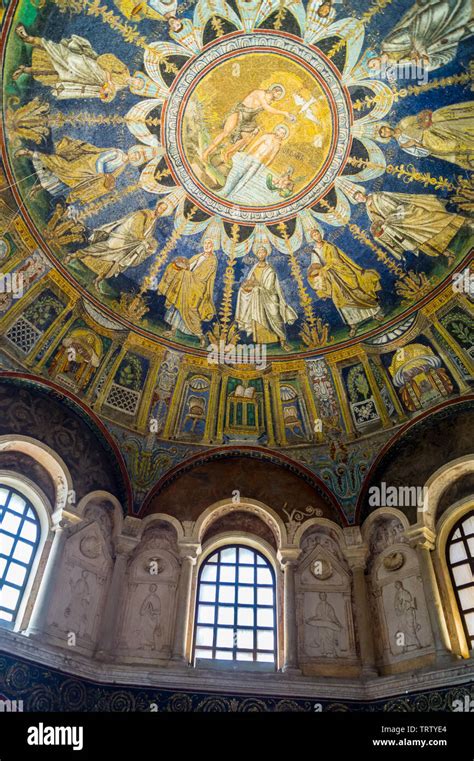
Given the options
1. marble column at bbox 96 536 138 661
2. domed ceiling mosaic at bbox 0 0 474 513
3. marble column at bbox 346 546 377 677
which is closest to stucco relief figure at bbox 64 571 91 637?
marble column at bbox 96 536 138 661

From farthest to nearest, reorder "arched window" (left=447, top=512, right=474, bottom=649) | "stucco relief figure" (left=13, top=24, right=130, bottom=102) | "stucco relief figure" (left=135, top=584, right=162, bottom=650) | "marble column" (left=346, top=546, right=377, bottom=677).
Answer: "stucco relief figure" (left=135, top=584, right=162, bottom=650) < "marble column" (left=346, top=546, right=377, bottom=677) < "arched window" (left=447, top=512, right=474, bottom=649) < "stucco relief figure" (left=13, top=24, right=130, bottom=102)

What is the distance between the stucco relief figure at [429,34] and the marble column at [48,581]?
476 inches

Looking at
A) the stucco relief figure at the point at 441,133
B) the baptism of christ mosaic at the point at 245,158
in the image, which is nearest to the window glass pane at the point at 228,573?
the baptism of christ mosaic at the point at 245,158

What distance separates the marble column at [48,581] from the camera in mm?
12352

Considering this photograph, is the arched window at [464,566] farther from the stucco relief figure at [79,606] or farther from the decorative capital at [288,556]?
the stucco relief figure at [79,606]

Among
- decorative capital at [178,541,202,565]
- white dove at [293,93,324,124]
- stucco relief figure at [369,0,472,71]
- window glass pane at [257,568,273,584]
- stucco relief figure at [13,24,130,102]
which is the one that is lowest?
window glass pane at [257,568,273,584]

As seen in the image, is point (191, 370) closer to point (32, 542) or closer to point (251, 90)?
point (32, 542)

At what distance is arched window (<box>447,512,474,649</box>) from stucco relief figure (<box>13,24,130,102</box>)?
12.1 m

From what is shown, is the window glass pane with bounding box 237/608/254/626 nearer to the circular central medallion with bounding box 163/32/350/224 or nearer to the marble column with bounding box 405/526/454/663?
the marble column with bounding box 405/526/454/663

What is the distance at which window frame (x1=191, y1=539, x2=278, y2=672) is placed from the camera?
13.6 metres

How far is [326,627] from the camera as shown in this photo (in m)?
13.9

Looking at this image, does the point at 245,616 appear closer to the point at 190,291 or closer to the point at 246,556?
the point at 246,556

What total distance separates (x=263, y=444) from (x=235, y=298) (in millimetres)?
3850

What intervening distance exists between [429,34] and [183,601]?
1298 cm
